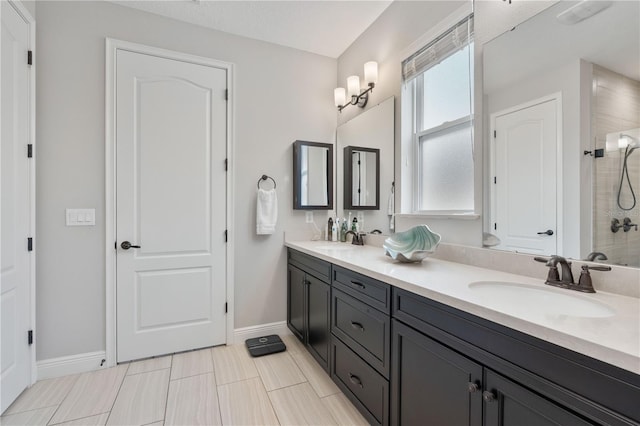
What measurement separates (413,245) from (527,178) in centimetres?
70

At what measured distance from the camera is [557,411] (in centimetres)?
77

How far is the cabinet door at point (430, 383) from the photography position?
1.00m

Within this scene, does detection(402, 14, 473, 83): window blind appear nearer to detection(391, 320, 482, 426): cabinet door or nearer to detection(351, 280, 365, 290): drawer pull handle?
detection(351, 280, 365, 290): drawer pull handle

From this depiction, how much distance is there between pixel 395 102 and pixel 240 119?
4.43ft

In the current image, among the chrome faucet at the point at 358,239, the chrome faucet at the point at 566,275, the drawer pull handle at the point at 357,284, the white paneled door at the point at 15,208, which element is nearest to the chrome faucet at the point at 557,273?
the chrome faucet at the point at 566,275

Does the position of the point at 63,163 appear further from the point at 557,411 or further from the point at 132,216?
the point at 557,411

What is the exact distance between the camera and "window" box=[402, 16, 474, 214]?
1727 mm

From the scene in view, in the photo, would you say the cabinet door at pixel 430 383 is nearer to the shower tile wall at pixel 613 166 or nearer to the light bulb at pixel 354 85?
the shower tile wall at pixel 613 166

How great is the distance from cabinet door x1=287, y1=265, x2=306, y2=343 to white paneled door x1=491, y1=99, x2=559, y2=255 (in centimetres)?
152

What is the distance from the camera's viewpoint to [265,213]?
2.64m

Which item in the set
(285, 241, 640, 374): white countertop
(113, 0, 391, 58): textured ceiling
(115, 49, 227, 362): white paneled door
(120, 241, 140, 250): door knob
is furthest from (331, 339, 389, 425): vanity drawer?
(113, 0, 391, 58): textured ceiling

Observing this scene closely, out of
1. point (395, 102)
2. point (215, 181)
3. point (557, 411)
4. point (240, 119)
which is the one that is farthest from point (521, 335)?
point (240, 119)

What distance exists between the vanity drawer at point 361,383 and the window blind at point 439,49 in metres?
1.89

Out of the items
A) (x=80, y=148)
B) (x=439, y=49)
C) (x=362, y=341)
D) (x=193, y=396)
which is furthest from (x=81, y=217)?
(x=439, y=49)
